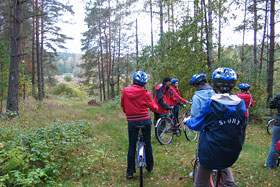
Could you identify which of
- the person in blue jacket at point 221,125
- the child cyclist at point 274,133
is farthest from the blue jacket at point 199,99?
the child cyclist at point 274,133

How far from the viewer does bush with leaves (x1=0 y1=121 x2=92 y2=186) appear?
355 cm

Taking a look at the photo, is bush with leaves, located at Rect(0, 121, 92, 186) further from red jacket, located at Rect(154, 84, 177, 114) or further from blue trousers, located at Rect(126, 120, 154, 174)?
red jacket, located at Rect(154, 84, 177, 114)

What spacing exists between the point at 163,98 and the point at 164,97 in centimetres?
5

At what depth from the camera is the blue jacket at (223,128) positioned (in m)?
2.27

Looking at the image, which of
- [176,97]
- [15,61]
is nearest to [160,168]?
[176,97]

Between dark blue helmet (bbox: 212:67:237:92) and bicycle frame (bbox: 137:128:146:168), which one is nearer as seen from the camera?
dark blue helmet (bbox: 212:67:237:92)

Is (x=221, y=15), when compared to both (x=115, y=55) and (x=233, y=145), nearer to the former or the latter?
(x=233, y=145)

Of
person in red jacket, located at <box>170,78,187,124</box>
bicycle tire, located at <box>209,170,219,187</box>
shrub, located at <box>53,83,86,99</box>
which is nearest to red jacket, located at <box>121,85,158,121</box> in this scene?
bicycle tire, located at <box>209,170,219,187</box>

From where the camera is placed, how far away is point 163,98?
22.8 ft

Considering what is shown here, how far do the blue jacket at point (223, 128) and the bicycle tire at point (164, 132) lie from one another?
424 centimetres

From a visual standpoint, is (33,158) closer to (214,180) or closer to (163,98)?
(214,180)

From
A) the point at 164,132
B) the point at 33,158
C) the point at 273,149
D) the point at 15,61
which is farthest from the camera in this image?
the point at 15,61

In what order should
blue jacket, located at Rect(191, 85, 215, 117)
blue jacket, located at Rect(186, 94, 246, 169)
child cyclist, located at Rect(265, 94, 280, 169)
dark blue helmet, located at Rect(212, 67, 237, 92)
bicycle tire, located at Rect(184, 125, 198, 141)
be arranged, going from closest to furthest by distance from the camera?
blue jacket, located at Rect(186, 94, 246, 169) < dark blue helmet, located at Rect(212, 67, 237, 92) < blue jacket, located at Rect(191, 85, 215, 117) < child cyclist, located at Rect(265, 94, 280, 169) < bicycle tire, located at Rect(184, 125, 198, 141)

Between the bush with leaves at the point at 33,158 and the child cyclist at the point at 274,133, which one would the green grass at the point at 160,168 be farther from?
the bush with leaves at the point at 33,158
